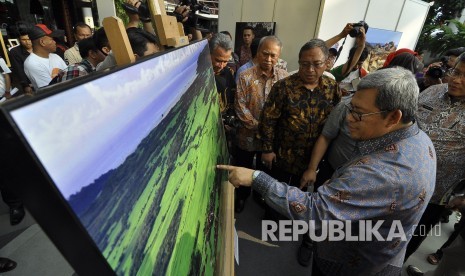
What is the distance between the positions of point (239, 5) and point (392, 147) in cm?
532

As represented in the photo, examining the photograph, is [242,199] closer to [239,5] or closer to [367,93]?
[367,93]

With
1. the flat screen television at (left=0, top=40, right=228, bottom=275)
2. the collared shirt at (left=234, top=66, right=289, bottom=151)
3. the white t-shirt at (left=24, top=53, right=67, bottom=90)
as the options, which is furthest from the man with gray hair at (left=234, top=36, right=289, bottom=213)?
the white t-shirt at (left=24, top=53, right=67, bottom=90)

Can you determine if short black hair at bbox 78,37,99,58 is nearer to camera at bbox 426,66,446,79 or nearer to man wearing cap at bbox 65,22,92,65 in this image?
man wearing cap at bbox 65,22,92,65

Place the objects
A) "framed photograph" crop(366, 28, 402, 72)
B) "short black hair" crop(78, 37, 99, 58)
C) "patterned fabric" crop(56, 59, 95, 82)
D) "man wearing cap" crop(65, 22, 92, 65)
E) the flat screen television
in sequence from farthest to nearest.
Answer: "framed photograph" crop(366, 28, 402, 72) < "man wearing cap" crop(65, 22, 92, 65) < "short black hair" crop(78, 37, 99, 58) < "patterned fabric" crop(56, 59, 95, 82) < the flat screen television

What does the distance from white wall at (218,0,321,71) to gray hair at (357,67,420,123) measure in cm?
435

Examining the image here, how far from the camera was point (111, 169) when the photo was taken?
39cm

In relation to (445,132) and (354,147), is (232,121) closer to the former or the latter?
(354,147)

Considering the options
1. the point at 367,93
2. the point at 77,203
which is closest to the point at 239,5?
the point at 367,93

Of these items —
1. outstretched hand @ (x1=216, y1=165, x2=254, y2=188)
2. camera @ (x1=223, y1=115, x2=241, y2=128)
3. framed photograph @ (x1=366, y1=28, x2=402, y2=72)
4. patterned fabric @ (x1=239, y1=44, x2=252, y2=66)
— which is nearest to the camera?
outstretched hand @ (x1=216, y1=165, x2=254, y2=188)

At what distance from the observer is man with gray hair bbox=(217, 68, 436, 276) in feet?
3.12

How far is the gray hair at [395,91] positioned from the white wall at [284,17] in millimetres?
4345

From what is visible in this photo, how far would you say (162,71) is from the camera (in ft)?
2.14

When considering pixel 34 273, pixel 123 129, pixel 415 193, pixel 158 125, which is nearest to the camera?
pixel 123 129

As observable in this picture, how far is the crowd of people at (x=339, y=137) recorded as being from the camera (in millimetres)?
977
